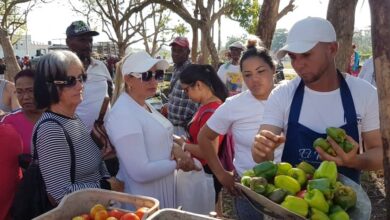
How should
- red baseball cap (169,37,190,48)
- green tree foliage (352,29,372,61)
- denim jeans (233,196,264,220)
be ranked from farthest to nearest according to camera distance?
green tree foliage (352,29,372,61) → red baseball cap (169,37,190,48) → denim jeans (233,196,264,220)

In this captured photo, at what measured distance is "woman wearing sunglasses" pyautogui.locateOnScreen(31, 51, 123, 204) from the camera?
2225 mm

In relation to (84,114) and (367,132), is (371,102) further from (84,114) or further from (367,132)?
(84,114)

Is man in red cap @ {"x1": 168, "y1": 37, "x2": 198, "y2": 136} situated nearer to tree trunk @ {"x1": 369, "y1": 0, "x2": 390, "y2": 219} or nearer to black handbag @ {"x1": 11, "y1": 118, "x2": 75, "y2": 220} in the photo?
black handbag @ {"x1": 11, "y1": 118, "x2": 75, "y2": 220}

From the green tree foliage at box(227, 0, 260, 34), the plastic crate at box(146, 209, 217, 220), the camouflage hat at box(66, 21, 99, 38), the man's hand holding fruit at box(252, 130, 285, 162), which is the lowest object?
the plastic crate at box(146, 209, 217, 220)

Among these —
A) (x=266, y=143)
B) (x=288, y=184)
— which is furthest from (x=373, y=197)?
(x=288, y=184)

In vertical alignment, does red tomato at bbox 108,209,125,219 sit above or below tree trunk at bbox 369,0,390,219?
below

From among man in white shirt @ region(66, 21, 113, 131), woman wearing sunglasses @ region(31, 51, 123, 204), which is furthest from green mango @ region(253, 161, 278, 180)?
man in white shirt @ region(66, 21, 113, 131)

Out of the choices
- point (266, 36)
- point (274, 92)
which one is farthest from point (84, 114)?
point (266, 36)

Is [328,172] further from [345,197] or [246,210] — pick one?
[246,210]

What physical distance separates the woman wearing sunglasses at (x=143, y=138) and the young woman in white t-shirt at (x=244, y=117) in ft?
0.81

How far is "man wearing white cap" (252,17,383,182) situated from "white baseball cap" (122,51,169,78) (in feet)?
3.23

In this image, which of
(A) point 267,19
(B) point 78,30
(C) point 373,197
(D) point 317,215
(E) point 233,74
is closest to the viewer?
(D) point 317,215

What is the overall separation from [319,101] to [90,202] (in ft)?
4.30

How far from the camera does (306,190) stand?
162 cm
